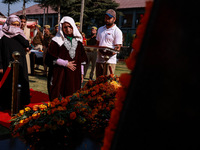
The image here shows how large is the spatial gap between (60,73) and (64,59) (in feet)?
0.95

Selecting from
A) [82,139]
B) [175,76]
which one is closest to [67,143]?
[82,139]

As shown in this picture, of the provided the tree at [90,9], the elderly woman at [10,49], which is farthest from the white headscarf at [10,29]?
the tree at [90,9]

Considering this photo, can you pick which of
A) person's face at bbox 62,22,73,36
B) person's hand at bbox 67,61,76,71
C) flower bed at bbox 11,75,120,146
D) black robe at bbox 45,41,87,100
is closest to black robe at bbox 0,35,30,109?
black robe at bbox 45,41,87,100

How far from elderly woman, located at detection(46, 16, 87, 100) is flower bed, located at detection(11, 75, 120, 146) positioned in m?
0.85

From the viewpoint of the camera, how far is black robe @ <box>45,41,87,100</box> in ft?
12.4

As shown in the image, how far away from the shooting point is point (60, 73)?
383cm

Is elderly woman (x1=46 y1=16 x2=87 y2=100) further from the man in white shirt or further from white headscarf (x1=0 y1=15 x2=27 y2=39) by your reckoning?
the man in white shirt

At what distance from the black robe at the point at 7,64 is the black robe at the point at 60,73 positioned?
2.79 ft

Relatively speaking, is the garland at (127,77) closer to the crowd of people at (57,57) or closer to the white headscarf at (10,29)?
the crowd of people at (57,57)

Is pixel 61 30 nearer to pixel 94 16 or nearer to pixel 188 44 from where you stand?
pixel 188 44

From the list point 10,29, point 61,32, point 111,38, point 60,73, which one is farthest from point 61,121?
point 111,38

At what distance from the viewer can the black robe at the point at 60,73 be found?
3773 mm

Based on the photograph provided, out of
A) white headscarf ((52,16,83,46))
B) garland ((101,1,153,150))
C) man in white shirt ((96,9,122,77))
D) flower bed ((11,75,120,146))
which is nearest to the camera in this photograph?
garland ((101,1,153,150))

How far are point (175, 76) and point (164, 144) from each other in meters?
→ 0.32
